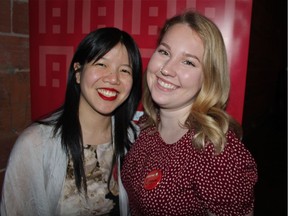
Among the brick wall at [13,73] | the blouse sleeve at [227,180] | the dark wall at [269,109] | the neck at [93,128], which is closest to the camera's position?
the blouse sleeve at [227,180]

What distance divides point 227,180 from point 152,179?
1.08ft

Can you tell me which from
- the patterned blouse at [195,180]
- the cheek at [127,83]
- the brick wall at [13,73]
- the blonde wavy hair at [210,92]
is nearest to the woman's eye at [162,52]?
the blonde wavy hair at [210,92]

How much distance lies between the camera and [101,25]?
1.92 meters

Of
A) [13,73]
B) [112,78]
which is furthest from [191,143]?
[13,73]

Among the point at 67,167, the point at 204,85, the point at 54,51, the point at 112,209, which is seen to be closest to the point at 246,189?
the point at 204,85

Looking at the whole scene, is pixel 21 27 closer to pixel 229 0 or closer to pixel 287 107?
pixel 229 0

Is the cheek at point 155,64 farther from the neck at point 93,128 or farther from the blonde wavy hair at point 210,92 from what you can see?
the neck at point 93,128

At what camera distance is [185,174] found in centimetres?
122

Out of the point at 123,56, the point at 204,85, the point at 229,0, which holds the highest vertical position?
the point at 229,0

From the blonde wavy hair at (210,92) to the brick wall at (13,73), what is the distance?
3.72ft

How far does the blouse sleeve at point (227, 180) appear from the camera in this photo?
1146 millimetres

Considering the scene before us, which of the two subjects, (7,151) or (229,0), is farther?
(7,151)

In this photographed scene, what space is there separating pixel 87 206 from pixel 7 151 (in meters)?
0.85

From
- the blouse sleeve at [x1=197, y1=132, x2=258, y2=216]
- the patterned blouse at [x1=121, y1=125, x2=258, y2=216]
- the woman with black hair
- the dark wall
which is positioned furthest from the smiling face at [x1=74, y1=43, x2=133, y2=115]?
the dark wall
